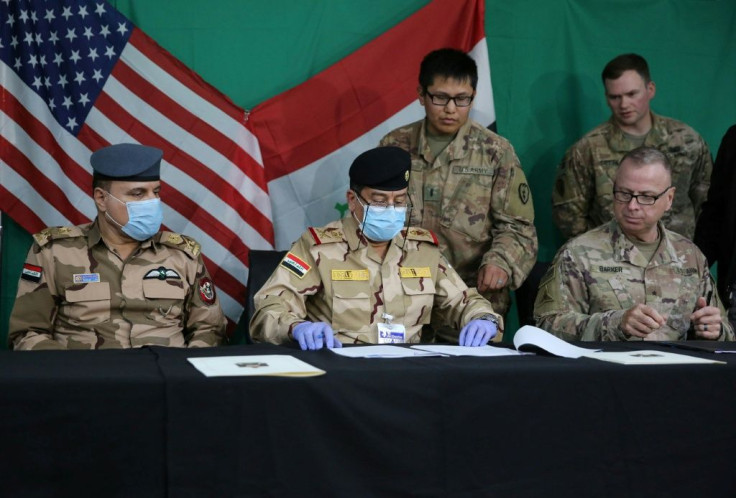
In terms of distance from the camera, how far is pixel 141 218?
3.31m

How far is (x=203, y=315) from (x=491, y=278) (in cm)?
114

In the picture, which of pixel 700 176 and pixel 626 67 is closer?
pixel 626 67

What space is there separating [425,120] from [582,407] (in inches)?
86.1

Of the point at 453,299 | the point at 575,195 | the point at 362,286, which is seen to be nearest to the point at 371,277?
the point at 362,286

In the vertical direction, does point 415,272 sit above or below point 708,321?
above

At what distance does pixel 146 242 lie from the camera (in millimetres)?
3424

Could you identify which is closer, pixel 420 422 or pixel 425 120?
pixel 420 422

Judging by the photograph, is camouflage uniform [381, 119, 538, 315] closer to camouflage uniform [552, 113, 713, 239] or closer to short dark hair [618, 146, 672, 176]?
camouflage uniform [552, 113, 713, 239]

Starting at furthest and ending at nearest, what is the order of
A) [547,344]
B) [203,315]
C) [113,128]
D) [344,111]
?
1. [344,111]
2. [113,128]
3. [203,315]
4. [547,344]

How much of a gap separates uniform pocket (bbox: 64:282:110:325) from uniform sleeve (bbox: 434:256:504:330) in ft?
3.84

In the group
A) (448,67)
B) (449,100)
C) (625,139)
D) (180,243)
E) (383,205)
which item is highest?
(448,67)

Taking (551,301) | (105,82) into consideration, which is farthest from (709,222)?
(105,82)

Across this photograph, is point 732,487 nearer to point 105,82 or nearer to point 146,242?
point 146,242

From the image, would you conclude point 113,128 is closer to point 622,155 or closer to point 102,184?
point 102,184
